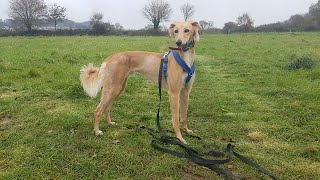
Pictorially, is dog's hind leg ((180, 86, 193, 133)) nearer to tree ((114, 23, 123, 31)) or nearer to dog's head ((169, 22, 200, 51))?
dog's head ((169, 22, 200, 51))

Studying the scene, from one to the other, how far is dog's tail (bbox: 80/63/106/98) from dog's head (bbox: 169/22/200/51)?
1526 mm

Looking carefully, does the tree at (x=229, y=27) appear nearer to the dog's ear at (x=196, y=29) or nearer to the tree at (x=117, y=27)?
the tree at (x=117, y=27)

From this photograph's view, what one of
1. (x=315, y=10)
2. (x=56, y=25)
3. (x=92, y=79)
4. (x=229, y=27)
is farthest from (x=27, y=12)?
(x=92, y=79)

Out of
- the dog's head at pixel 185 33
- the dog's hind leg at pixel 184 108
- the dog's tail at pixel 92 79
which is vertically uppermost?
the dog's head at pixel 185 33

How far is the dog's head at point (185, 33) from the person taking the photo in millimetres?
5777

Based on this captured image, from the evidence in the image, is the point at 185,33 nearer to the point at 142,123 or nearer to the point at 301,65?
the point at 142,123

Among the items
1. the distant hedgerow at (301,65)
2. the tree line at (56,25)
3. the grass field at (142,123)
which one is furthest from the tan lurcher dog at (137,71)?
the tree line at (56,25)

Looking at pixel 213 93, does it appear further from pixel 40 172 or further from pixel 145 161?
pixel 40 172

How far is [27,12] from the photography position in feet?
235

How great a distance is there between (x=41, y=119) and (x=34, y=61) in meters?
9.20

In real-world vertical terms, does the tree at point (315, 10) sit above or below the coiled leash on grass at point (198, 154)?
above

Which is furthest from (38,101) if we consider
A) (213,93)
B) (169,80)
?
(213,93)

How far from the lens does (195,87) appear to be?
10719mm

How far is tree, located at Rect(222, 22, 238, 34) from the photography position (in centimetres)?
7738
